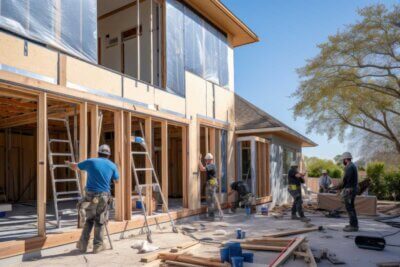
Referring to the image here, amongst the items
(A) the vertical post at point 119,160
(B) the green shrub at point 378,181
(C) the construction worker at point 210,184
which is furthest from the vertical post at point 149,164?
(B) the green shrub at point 378,181

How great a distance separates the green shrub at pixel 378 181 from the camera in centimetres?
2042

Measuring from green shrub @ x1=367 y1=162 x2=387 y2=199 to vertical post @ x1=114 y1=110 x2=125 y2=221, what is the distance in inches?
713

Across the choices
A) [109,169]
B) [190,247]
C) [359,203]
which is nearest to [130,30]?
[109,169]

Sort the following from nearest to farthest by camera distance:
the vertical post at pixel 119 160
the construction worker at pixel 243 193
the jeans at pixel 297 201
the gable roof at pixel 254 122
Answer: the vertical post at pixel 119 160
the jeans at pixel 297 201
the construction worker at pixel 243 193
the gable roof at pixel 254 122

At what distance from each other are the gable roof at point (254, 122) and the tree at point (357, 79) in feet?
10.5

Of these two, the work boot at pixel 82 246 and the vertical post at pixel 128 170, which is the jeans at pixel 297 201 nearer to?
the vertical post at pixel 128 170

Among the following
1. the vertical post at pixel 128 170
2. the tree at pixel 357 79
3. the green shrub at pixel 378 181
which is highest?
the tree at pixel 357 79

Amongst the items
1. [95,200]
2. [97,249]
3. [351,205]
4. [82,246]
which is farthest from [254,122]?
[82,246]

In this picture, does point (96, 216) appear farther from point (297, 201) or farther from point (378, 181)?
point (378, 181)

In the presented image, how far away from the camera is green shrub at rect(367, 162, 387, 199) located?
20.4m

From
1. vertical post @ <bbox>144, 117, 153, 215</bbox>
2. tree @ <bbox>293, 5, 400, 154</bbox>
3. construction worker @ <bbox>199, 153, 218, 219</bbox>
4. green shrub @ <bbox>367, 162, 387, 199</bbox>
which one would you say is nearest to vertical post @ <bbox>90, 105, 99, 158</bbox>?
vertical post @ <bbox>144, 117, 153, 215</bbox>

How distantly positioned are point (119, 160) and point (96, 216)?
1732mm

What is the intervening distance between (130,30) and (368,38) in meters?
10.3

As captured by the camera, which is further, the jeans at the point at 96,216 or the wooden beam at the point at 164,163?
the wooden beam at the point at 164,163
